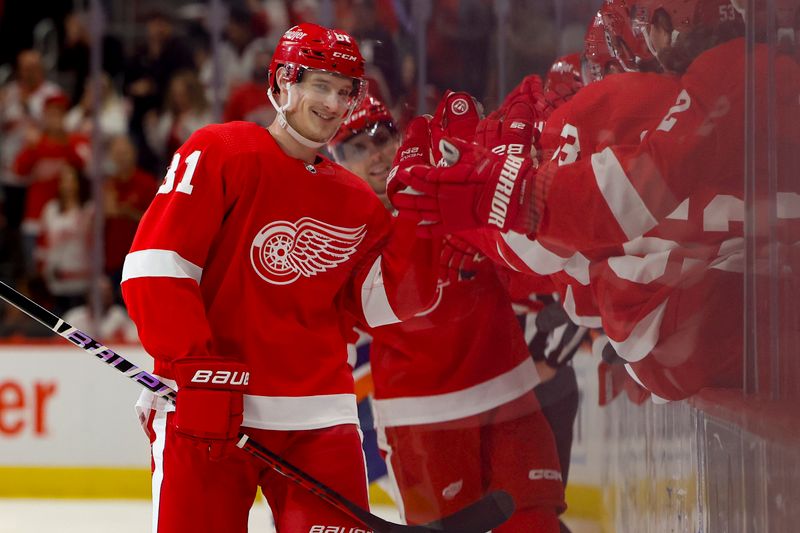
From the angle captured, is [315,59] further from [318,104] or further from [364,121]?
[364,121]

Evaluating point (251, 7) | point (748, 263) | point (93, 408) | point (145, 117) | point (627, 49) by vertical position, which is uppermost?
point (251, 7)

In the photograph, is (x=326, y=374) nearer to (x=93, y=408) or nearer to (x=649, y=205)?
(x=649, y=205)

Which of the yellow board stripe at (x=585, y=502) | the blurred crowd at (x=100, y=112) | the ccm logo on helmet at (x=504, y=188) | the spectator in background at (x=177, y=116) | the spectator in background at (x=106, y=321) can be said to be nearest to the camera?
the ccm logo on helmet at (x=504, y=188)

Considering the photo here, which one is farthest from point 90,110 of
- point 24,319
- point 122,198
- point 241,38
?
point 241,38

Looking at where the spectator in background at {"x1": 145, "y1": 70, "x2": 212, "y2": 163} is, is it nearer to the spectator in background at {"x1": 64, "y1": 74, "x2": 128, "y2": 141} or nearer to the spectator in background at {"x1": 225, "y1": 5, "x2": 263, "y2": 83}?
the spectator in background at {"x1": 225, "y1": 5, "x2": 263, "y2": 83}

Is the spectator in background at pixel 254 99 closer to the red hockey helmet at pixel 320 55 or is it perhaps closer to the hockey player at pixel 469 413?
the red hockey helmet at pixel 320 55

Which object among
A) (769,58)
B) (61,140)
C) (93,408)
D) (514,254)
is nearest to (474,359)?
(514,254)

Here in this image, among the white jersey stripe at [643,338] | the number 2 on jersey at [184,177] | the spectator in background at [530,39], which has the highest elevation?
the spectator in background at [530,39]

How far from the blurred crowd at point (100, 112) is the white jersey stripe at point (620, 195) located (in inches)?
33.9

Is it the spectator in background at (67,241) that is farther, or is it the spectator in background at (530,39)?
the spectator in background at (67,241)

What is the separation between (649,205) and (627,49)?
0.27m

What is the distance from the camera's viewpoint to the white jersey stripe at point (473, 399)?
2170mm

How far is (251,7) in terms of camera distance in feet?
12.4

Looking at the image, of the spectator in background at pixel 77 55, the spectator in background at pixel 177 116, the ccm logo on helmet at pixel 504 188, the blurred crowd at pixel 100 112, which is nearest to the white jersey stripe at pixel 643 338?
the ccm logo on helmet at pixel 504 188
